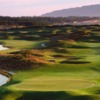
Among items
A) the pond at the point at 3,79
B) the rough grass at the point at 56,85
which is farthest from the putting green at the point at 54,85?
the pond at the point at 3,79

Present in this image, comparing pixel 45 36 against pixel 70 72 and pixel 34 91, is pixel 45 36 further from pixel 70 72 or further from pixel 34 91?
pixel 34 91

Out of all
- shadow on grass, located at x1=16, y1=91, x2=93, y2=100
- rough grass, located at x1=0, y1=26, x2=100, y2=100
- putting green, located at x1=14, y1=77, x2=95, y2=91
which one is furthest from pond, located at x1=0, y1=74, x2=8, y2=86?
shadow on grass, located at x1=16, y1=91, x2=93, y2=100

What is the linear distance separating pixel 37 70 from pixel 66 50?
17.5 meters

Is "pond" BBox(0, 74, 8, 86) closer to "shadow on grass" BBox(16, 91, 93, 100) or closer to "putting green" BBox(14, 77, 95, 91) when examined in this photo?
"putting green" BBox(14, 77, 95, 91)

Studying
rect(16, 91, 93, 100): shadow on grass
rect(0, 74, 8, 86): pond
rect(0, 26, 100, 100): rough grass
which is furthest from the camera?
rect(0, 74, 8, 86): pond

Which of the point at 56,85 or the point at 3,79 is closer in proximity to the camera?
the point at 56,85

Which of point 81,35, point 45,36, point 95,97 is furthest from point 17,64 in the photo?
point 45,36

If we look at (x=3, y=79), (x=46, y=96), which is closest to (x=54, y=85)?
(x=46, y=96)

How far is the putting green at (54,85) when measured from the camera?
90.1 feet

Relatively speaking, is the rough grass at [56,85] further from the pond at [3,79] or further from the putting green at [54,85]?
the pond at [3,79]

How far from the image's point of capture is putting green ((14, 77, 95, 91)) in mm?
27469

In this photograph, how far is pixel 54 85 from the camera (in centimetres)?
2867

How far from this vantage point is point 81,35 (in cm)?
7975

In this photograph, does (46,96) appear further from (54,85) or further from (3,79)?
(3,79)
